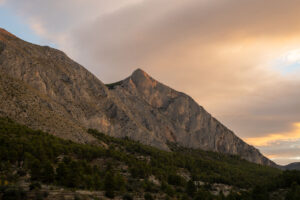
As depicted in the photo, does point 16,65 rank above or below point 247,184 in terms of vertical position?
above

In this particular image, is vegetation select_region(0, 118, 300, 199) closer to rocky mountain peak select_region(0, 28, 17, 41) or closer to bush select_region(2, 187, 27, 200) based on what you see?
bush select_region(2, 187, 27, 200)

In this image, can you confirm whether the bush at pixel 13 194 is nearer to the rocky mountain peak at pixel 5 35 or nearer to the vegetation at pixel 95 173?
the vegetation at pixel 95 173

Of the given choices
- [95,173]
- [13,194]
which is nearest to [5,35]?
[95,173]

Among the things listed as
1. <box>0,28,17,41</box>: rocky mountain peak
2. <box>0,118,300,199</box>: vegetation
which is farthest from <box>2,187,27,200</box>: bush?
<box>0,28,17,41</box>: rocky mountain peak

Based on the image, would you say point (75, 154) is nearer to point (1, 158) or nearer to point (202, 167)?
point (1, 158)

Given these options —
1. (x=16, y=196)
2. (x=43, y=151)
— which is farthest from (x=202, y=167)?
(x=16, y=196)

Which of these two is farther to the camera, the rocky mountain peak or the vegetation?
the rocky mountain peak

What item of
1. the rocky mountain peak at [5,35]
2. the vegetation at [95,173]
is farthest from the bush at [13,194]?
the rocky mountain peak at [5,35]

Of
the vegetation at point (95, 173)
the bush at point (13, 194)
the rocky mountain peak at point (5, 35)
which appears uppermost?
the rocky mountain peak at point (5, 35)

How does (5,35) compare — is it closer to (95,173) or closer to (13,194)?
(95,173)

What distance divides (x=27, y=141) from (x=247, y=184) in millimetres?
113713

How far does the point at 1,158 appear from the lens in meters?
81.4

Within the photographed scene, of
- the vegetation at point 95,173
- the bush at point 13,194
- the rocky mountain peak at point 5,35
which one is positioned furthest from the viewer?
the rocky mountain peak at point 5,35

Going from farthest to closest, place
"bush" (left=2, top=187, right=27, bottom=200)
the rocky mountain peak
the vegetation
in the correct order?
the rocky mountain peak → the vegetation → "bush" (left=2, top=187, right=27, bottom=200)
